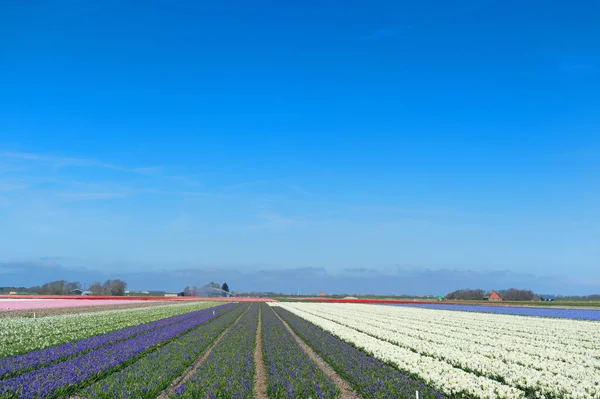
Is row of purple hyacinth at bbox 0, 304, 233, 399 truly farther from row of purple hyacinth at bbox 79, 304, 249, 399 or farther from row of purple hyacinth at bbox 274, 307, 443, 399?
row of purple hyacinth at bbox 274, 307, 443, 399

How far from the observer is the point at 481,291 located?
16338cm

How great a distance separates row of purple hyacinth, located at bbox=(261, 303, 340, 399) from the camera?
1198cm

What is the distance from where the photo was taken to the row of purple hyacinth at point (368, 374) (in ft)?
39.0

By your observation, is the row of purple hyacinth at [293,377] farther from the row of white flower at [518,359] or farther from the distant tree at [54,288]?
the distant tree at [54,288]

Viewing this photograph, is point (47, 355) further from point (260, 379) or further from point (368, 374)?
point (368, 374)

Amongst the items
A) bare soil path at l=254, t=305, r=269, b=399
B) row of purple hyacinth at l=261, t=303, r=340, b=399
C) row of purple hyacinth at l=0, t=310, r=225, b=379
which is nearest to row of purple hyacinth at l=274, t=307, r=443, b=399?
row of purple hyacinth at l=261, t=303, r=340, b=399

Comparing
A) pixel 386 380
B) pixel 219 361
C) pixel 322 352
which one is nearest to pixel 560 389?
pixel 386 380

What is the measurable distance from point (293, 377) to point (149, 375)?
4.44 meters

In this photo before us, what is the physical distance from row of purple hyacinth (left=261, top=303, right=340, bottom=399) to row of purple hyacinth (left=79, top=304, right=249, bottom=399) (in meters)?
3.04

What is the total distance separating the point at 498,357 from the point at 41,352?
18191mm

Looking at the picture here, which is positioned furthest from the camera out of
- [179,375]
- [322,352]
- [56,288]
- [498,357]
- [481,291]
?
[481,291]

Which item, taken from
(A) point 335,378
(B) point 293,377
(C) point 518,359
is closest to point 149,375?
(B) point 293,377

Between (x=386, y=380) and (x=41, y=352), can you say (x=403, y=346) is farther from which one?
(x=41, y=352)

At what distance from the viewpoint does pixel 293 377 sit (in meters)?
13.9
